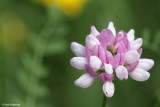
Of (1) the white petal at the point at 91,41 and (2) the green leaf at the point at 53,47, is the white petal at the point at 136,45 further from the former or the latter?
(2) the green leaf at the point at 53,47

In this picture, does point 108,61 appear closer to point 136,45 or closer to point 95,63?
point 95,63

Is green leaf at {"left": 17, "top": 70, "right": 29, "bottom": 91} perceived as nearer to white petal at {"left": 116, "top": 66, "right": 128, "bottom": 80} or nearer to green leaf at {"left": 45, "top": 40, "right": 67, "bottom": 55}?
green leaf at {"left": 45, "top": 40, "right": 67, "bottom": 55}

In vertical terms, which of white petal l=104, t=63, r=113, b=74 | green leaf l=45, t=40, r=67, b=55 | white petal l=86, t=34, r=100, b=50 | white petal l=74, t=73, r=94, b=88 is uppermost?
green leaf l=45, t=40, r=67, b=55

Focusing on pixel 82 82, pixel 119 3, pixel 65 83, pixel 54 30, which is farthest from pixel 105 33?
pixel 119 3

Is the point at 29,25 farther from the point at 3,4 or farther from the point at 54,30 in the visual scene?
the point at 54,30

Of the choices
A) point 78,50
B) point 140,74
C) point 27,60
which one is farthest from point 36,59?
point 140,74

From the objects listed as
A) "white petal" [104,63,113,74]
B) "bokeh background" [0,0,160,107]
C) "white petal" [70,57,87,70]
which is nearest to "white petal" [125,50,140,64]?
"white petal" [104,63,113,74]

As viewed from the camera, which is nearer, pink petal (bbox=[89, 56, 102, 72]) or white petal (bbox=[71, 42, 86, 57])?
pink petal (bbox=[89, 56, 102, 72])
